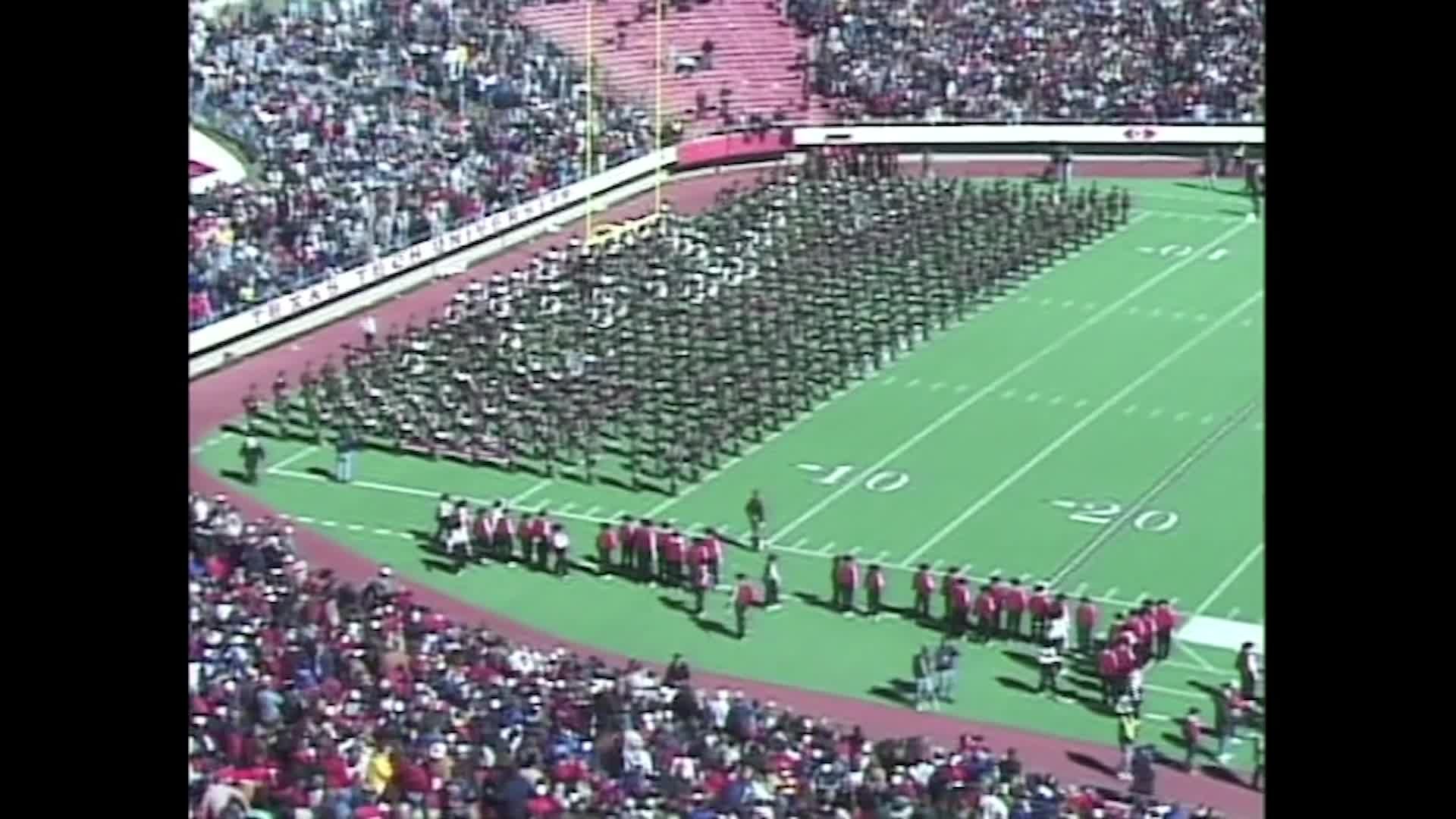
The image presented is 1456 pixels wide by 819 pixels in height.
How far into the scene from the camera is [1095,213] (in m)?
8.81

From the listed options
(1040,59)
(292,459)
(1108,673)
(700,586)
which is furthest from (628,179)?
(1108,673)

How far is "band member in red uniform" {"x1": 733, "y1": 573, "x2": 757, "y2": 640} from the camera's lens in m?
5.77

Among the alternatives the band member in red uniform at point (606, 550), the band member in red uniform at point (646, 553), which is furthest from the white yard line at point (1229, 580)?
the band member in red uniform at point (606, 550)

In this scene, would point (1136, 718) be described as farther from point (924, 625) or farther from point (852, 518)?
point (852, 518)

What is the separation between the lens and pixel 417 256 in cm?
788

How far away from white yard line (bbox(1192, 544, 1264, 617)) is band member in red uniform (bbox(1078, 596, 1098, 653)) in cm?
22

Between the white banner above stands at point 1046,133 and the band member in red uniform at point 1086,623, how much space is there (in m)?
3.85

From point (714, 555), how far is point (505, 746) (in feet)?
4.93

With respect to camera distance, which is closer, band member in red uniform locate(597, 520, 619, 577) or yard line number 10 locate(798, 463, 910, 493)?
band member in red uniform locate(597, 520, 619, 577)

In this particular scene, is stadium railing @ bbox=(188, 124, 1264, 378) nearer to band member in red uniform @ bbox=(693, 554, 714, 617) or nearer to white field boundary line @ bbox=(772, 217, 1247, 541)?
white field boundary line @ bbox=(772, 217, 1247, 541)

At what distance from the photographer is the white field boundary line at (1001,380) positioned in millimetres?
6484

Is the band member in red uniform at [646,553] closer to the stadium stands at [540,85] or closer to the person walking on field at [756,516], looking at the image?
the person walking on field at [756,516]

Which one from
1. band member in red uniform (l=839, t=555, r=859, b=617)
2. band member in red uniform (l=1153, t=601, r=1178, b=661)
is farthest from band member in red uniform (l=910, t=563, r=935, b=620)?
band member in red uniform (l=1153, t=601, r=1178, b=661)

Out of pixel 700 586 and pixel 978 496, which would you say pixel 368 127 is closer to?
pixel 978 496
